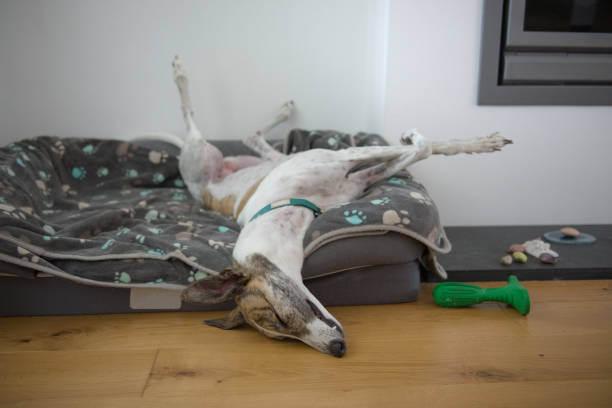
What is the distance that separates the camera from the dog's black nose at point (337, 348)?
1.49 m

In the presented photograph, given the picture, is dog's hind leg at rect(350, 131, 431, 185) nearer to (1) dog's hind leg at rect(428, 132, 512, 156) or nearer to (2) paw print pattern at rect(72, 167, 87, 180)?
(1) dog's hind leg at rect(428, 132, 512, 156)

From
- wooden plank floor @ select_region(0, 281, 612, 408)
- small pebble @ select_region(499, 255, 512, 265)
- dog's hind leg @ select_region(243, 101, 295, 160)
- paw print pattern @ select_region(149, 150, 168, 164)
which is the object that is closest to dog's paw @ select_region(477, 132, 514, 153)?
small pebble @ select_region(499, 255, 512, 265)

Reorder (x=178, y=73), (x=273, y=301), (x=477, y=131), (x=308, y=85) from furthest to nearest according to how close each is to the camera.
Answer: (x=308, y=85)
(x=178, y=73)
(x=477, y=131)
(x=273, y=301)

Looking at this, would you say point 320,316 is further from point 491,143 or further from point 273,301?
point 491,143

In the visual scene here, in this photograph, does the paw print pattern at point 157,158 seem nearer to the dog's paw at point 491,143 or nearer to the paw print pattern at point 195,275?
the paw print pattern at point 195,275

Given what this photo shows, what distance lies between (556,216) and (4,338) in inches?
124

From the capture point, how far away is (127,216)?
2.40 metres

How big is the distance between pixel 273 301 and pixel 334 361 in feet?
1.01

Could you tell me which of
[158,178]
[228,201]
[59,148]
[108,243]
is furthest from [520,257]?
[59,148]

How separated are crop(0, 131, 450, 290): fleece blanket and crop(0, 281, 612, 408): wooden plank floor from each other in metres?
0.24

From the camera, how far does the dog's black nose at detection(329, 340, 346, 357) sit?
58.7 inches

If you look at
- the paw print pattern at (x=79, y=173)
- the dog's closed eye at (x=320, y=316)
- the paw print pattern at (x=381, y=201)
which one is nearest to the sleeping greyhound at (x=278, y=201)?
the dog's closed eye at (x=320, y=316)

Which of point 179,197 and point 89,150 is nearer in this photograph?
point 179,197

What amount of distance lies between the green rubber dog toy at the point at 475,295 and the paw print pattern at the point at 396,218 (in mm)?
354
